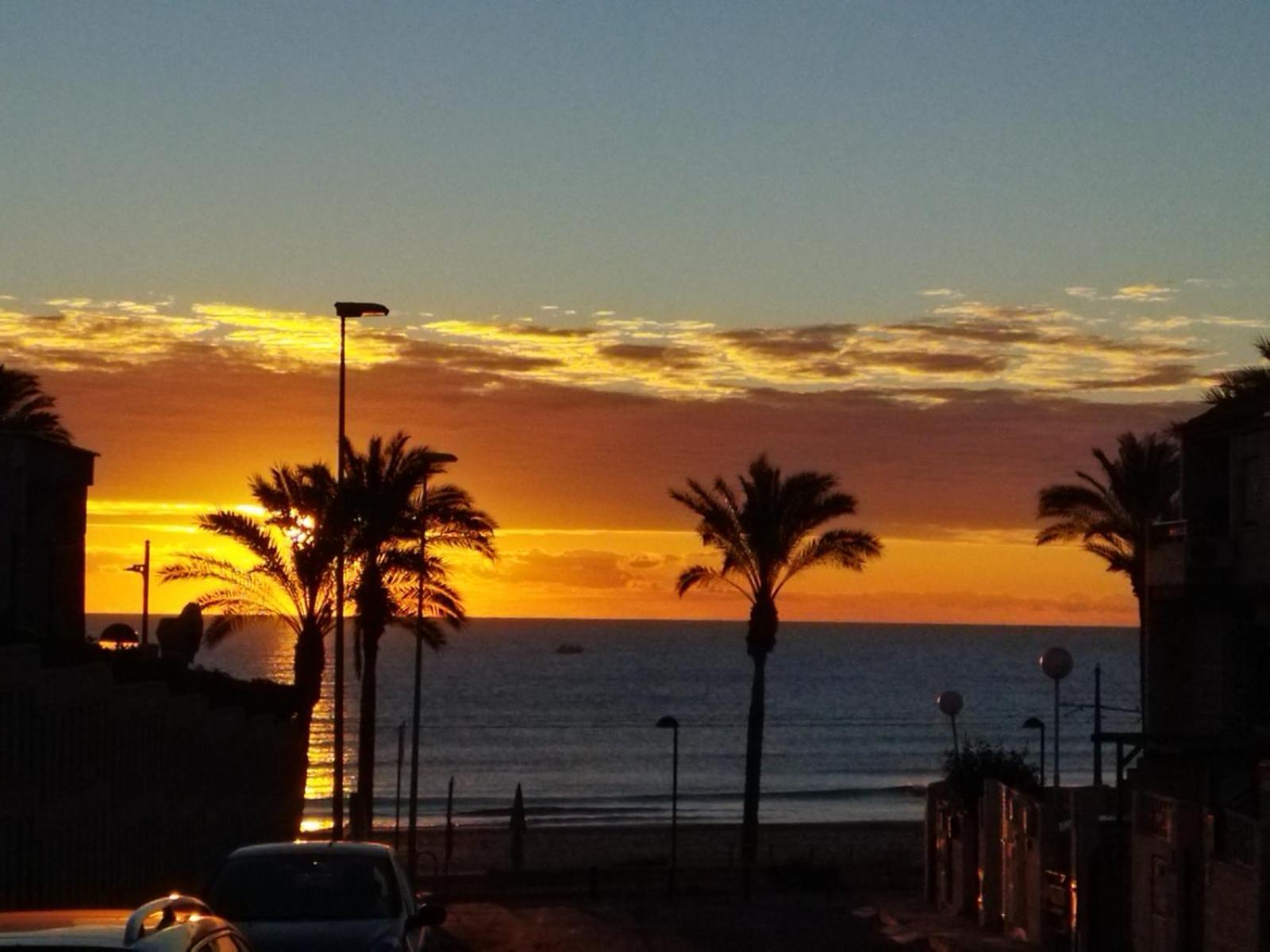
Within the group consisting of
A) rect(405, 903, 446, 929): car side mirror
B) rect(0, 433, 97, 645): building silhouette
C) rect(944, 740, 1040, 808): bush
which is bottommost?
rect(944, 740, 1040, 808): bush

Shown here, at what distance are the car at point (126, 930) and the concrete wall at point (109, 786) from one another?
36.0ft

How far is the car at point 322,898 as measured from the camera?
13234 mm

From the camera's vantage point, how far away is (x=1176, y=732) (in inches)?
1400

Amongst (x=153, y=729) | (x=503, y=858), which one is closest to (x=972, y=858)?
(x=153, y=729)

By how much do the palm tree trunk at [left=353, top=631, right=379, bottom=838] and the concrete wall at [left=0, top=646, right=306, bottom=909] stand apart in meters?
10.3

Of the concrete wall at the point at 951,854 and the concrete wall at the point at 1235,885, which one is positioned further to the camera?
the concrete wall at the point at 951,854

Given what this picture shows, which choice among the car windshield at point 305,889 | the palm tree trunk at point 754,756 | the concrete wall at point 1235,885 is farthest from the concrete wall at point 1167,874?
the palm tree trunk at point 754,756

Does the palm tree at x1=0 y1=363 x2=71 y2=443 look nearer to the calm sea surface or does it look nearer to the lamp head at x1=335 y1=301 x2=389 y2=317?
the lamp head at x1=335 y1=301 x2=389 y2=317

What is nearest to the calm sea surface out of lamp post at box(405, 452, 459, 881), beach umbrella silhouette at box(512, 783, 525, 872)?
beach umbrella silhouette at box(512, 783, 525, 872)

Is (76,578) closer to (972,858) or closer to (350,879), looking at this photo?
(972,858)

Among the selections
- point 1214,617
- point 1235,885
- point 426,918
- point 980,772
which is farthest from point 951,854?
point 426,918

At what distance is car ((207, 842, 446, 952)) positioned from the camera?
13234 millimetres

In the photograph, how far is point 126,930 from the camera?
6746mm

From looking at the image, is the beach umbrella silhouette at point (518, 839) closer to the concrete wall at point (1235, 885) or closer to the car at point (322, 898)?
the concrete wall at point (1235, 885)
